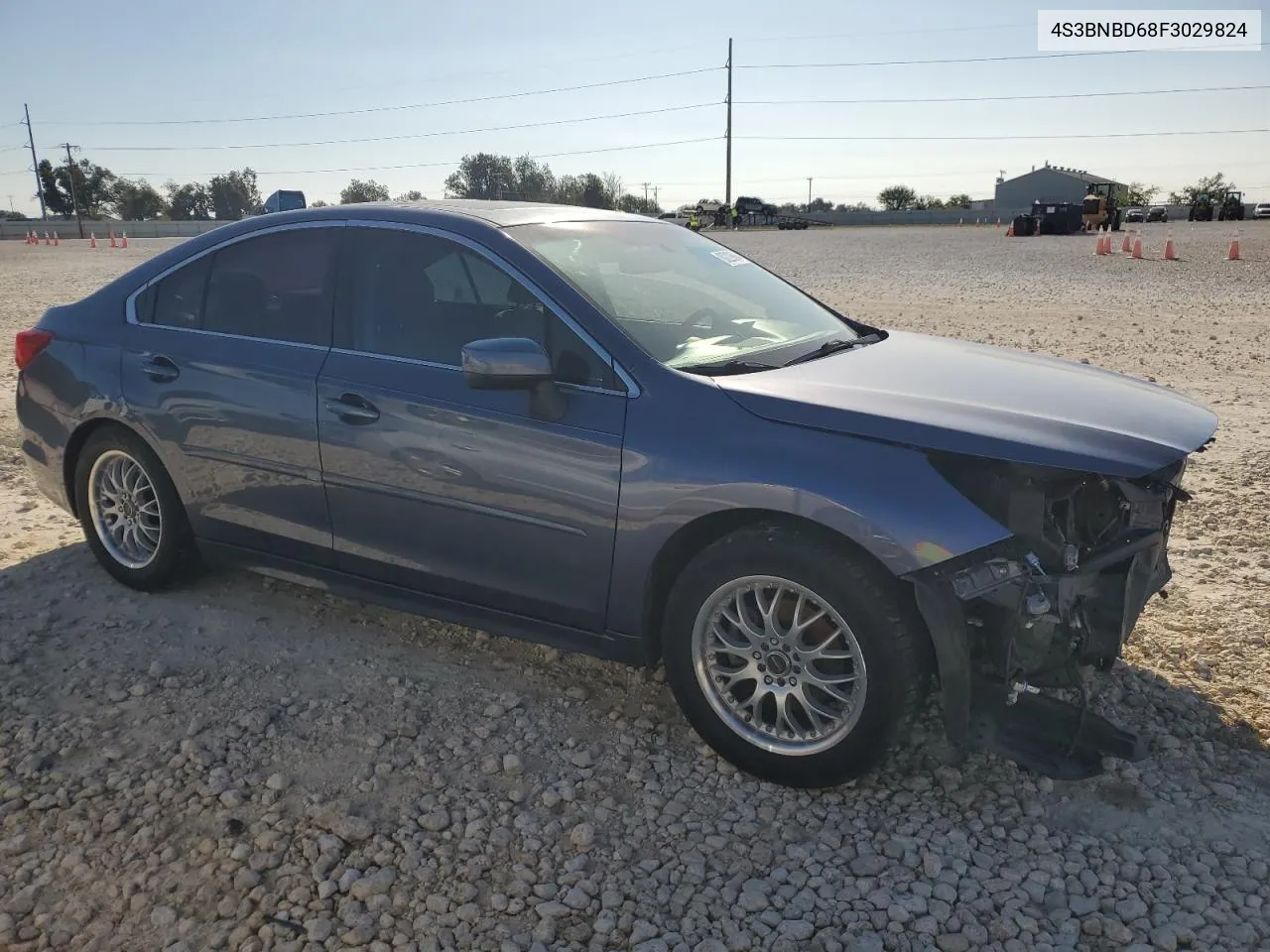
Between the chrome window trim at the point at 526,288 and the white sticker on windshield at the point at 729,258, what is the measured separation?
3.88 feet

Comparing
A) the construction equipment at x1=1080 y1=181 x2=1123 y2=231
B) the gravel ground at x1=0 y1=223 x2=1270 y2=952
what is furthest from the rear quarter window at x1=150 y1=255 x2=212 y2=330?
the construction equipment at x1=1080 y1=181 x2=1123 y2=231

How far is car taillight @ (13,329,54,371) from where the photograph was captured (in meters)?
4.55

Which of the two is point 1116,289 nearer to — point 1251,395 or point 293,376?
point 1251,395

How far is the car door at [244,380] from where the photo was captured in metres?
3.85

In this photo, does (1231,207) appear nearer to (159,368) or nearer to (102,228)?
(159,368)

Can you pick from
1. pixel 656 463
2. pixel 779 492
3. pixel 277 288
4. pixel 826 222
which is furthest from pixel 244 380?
pixel 826 222

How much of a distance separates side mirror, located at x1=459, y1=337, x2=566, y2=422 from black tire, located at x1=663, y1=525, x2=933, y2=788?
27.8 inches

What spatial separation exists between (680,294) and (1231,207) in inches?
2576

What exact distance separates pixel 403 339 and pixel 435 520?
27.4 inches

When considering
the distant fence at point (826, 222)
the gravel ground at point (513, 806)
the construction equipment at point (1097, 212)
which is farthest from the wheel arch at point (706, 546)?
the distant fence at point (826, 222)

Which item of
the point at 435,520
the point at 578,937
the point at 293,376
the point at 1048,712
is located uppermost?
the point at 293,376

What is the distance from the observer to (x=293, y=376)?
3.81 meters

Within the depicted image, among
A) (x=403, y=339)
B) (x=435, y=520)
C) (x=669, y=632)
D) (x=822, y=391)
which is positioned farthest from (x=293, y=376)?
(x=822, y=391)

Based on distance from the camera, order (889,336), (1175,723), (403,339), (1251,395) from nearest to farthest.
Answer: (1175,723) < (403,339) < (889,336) < (1251,395)
